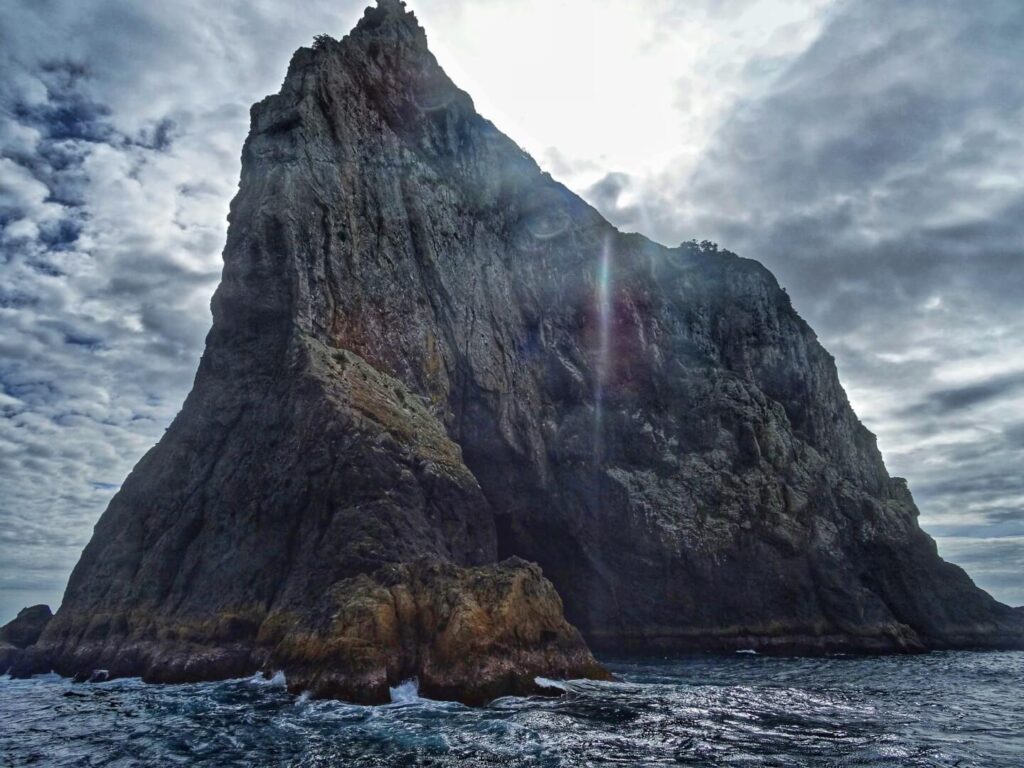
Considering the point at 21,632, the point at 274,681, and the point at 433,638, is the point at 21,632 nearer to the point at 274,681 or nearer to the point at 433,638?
the point at 274,681

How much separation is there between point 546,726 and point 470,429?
1132 inches

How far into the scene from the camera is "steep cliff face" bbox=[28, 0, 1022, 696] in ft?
107

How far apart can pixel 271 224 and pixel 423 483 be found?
16.8 metres

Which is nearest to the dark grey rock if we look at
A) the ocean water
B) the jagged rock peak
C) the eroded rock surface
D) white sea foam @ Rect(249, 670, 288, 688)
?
the eroded rock surface

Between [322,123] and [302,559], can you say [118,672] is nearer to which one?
[302,559]

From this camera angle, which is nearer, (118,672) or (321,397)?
(118,672)

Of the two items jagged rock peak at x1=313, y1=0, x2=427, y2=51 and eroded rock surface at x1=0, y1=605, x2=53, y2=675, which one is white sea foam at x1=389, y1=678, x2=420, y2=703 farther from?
jagged rock peak at x1=313, y1=0, x2=427, y2=51

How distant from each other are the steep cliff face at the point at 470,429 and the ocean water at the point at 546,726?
16.0 feet

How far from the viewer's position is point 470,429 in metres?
46.0

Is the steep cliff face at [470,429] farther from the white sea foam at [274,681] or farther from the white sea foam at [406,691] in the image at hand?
Result: the white sea foam at [406,691]

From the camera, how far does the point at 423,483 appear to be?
112 feet

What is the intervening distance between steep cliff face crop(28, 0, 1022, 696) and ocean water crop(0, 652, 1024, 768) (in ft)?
16.0

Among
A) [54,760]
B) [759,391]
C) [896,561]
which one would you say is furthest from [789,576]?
[54,760]

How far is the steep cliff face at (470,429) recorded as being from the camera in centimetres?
3269
